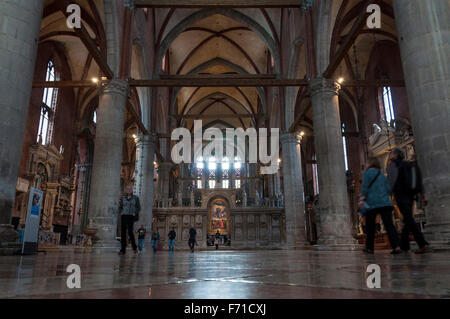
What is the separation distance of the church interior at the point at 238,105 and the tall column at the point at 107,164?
4 cm

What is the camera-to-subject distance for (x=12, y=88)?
4.96 meters

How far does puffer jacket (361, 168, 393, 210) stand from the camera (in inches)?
164

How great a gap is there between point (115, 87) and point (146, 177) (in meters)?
7.07

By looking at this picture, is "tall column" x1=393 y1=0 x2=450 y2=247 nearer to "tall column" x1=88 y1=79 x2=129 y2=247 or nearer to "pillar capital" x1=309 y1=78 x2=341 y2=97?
"pillar capital" x1=309 y1=78 x2=341 y2=97

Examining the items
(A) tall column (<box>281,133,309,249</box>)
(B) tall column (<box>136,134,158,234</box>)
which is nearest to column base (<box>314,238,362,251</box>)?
(A) tall column (<box>281,133,309,249</box>)

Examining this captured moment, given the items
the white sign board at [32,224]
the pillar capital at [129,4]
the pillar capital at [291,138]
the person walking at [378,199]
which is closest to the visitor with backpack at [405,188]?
the person walking at [378,199]

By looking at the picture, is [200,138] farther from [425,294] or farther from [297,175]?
[425,294]

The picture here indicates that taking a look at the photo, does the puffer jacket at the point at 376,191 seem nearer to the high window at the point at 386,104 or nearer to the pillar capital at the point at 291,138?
the pillar capital at the point at 291,138

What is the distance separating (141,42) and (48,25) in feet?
19.9

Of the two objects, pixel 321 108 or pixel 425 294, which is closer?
pixel 425 294

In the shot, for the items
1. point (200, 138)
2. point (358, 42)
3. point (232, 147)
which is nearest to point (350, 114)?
point (358, 42)

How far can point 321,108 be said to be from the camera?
437 inches

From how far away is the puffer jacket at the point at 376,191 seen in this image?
4160 mm
